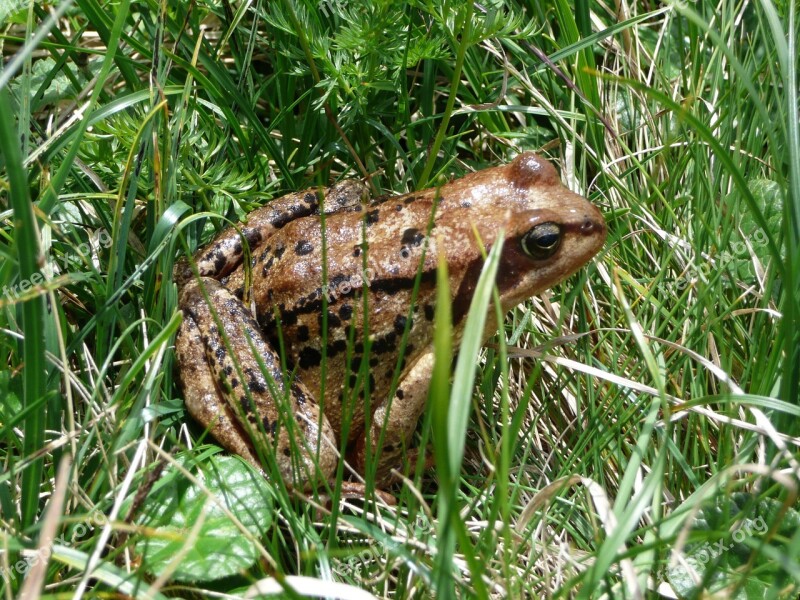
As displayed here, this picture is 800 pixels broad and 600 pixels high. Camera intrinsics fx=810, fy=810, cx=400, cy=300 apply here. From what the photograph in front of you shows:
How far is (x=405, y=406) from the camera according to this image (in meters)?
3.06

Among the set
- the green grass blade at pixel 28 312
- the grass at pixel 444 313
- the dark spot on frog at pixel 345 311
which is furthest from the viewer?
the dark spot on frog at pixel 345 311

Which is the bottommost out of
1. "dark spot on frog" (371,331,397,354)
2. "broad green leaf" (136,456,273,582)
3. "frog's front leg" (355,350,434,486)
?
"frog's front leg" (355,350,434,486)

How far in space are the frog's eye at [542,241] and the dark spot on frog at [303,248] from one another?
78cm

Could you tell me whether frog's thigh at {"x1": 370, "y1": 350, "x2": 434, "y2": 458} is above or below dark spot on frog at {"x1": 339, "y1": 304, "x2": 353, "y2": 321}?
below

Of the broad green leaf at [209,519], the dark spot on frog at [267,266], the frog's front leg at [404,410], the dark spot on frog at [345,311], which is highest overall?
the dark spot on frog at [267,266]

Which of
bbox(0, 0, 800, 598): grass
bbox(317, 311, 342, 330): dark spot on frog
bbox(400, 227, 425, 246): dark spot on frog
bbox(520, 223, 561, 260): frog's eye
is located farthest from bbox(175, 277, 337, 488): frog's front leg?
bbox(520, 223, 561, 260): frog's eye

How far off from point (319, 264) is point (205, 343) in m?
0.51

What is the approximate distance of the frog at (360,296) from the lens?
9.42 feet

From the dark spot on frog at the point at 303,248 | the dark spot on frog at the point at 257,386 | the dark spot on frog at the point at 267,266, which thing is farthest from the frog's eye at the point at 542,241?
the dark spot on frog at the point at 257,386

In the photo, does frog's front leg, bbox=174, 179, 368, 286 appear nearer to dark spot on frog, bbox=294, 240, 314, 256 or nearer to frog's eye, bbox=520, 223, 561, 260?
dark spot on frog, bbox=294, 240, 314, 256

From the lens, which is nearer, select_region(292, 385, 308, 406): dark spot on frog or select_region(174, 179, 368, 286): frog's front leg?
select_region(292, 385, 308, 406): dark spot on frog

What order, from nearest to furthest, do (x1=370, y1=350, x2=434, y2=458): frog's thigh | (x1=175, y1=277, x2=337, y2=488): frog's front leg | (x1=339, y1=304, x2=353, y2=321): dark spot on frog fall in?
(x1=175, y1=277, x2=337, y2=488): frog's front leg
(x1=339, y1=304, x2=353, y2=321): dark spot on frog
(x1=370, y1=350, x2=434, y2=458): frog's thigh

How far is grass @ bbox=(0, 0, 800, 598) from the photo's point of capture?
224 cm

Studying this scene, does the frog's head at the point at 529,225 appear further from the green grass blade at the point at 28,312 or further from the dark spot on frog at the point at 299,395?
the green grass blade at the point at 28,312
